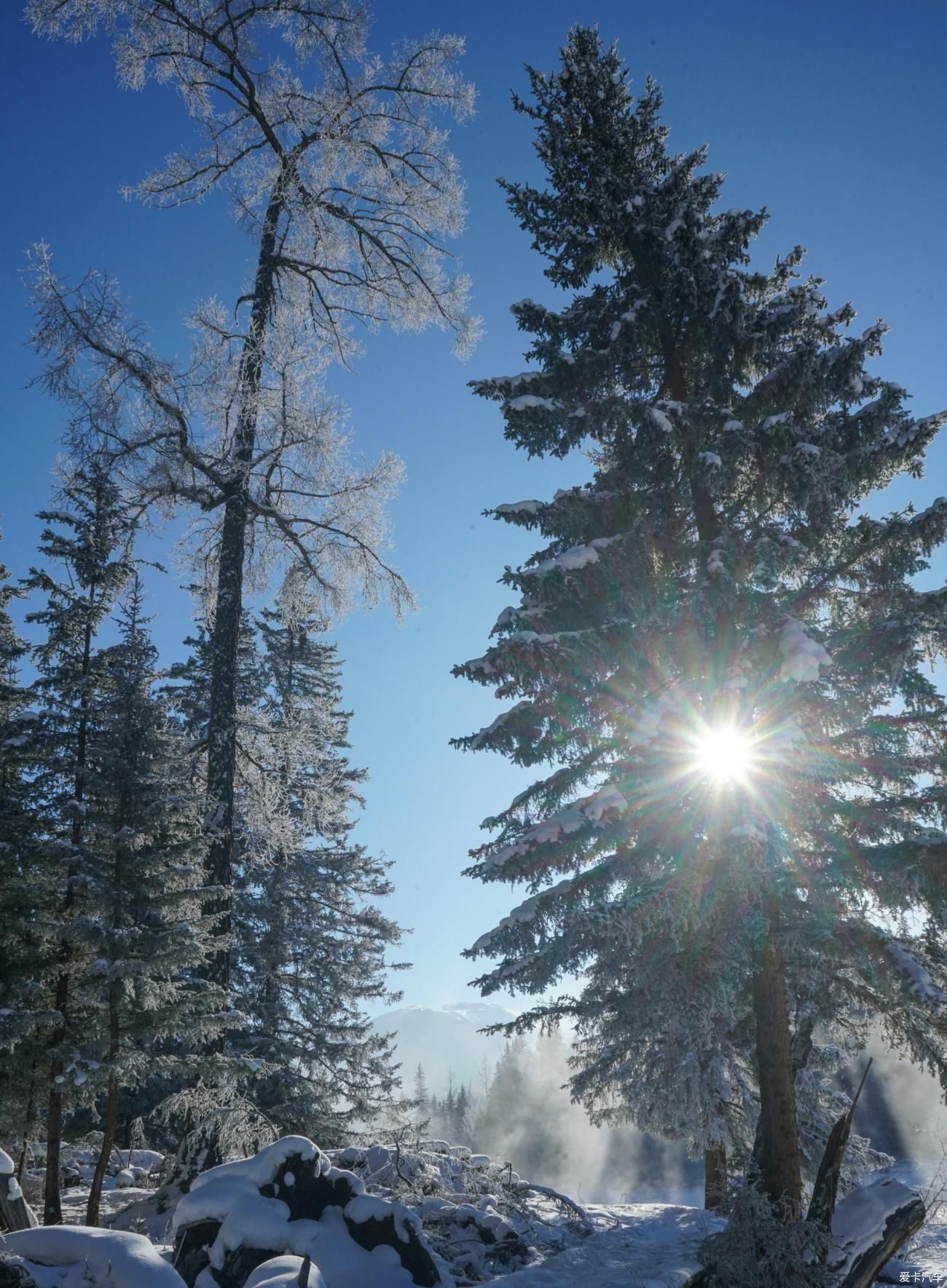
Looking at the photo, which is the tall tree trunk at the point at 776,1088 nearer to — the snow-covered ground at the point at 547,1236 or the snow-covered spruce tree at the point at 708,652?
the snow-covered spruce tree at the point at 708,652

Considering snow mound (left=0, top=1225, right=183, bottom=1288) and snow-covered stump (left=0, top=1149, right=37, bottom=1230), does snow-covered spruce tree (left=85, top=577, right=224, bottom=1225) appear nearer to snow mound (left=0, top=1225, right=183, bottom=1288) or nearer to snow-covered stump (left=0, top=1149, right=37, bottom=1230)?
snow-covered stump (left=0, top=1149, right=37, bottom=1230)

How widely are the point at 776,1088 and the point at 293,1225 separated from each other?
187 inches

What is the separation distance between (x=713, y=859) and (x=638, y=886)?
81 cm

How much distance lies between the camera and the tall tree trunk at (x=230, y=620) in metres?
10.1

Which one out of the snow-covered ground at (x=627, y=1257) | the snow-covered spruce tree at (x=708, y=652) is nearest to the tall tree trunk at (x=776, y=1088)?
the snow-covered spruce tree at (x=708, y=652)

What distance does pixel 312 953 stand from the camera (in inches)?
709

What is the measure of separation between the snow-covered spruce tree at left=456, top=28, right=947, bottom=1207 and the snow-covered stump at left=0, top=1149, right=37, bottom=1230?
4099mm

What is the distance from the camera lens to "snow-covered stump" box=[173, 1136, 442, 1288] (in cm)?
514

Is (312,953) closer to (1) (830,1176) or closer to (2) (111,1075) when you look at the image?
(2) (111,1075)

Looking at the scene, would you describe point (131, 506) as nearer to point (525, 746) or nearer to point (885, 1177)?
point (525, 746)

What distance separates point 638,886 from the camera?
737cm

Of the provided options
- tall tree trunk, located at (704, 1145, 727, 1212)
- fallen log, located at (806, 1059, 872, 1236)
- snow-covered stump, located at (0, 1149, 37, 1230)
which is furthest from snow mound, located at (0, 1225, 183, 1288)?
tall tree trunk, located at (704, 1145, 727, 1212)

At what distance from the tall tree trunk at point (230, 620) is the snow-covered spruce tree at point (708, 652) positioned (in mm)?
4367

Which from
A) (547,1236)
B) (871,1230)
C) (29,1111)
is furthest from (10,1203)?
(871,1230)
